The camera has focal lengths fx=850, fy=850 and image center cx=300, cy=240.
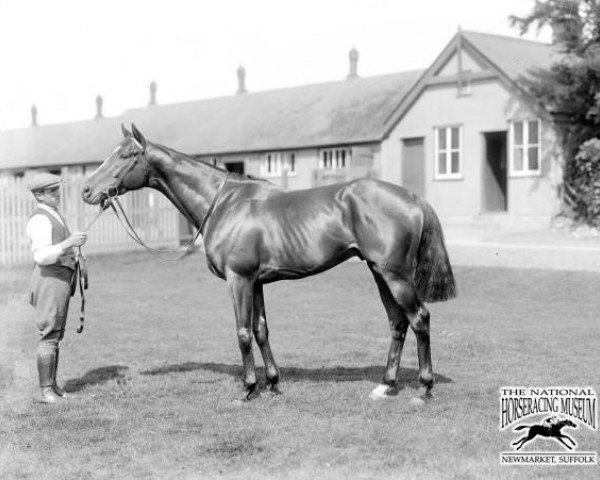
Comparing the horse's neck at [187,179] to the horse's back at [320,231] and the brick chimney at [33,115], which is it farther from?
the brick chimney at [33,115]

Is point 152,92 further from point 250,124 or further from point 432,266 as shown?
point 432,266

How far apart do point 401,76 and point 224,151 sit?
8.66 m

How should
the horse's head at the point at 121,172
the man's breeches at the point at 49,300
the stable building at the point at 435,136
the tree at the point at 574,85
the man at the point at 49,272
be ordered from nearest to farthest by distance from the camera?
the man at the point at 49,272, the man's breeches at the point at 49,300, the horse's head at the point at 121,172, the tree at the point at 574,85, the stable building at the point at 435,136

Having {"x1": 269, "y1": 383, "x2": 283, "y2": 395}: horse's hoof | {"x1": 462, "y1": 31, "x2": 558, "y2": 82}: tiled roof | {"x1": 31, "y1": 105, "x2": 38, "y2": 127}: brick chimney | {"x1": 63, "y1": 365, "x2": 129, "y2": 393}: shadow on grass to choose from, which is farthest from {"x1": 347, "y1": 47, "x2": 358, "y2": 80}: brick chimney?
{"x1": 269, "y1": 383, "x2": 283, "y2": 395}: horse's hoof

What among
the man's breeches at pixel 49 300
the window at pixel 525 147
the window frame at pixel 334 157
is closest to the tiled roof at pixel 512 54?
the window at pixel 525 147

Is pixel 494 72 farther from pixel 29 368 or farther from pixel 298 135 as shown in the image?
pixel 29 368

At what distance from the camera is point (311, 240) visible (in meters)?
7.91

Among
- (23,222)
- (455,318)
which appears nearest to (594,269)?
(455,318)

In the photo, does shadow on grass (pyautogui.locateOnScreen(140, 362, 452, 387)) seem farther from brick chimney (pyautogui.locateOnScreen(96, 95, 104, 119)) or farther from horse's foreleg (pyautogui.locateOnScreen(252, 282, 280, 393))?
brick chimney (pyautogui.locateOnScreen(96, 95, 104, 119))

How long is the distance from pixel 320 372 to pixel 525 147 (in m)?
20.1

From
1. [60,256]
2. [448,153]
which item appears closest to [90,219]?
[448,153]

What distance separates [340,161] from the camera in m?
33.7

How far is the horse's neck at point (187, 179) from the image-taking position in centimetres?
845

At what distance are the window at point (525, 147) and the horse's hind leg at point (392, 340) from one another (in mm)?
20439
